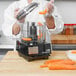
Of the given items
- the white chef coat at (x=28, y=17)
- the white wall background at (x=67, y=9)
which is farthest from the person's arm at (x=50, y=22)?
the white wall background at (x=67, y=9)

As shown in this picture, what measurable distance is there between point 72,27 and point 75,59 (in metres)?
1.61

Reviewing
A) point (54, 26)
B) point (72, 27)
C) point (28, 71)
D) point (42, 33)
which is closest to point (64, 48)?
point (54, 26)

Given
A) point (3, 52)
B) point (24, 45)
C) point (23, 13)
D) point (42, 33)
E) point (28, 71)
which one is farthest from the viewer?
point (3, 52)

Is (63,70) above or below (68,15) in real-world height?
below

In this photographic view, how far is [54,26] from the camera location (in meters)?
2.37

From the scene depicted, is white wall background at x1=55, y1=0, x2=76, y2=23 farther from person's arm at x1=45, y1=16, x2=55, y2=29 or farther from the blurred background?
person's arm at x1=45, y1=16, x2=55, y2=29

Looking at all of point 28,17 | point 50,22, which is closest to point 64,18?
point 50,22

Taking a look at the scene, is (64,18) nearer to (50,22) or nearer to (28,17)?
(50,22)

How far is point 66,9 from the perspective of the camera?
2893 mm

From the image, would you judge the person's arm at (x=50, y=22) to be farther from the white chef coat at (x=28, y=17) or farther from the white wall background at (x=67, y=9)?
the white wall background at (x=67, y=9)

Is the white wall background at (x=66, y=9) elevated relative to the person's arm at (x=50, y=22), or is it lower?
elevated

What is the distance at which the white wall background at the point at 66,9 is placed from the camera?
2863mm

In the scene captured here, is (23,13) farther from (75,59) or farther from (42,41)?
(75,59)

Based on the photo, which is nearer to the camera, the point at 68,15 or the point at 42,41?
the point at 42,41
